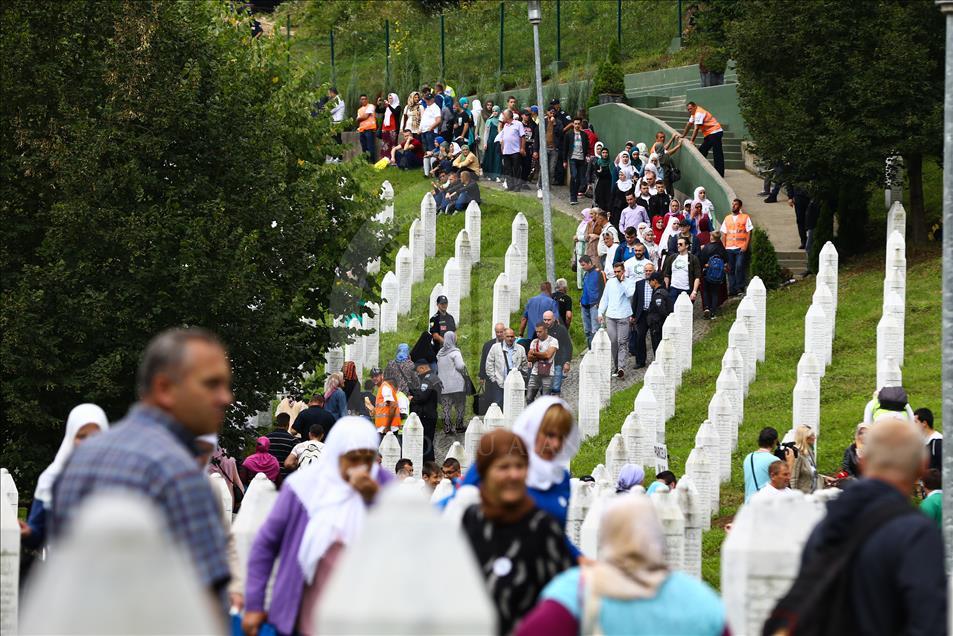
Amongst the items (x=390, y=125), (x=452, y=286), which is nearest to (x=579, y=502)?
(x=452, y=286)

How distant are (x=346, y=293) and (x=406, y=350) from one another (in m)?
2.22

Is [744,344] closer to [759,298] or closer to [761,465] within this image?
[759,298]

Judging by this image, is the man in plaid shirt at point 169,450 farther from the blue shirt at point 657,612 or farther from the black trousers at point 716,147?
the black trousers at point 716,147

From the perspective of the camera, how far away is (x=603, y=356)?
2538cm

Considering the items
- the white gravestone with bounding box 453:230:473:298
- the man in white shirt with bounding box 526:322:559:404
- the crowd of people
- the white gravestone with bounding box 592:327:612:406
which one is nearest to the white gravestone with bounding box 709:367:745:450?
the white gravestone with bounding box 592:327:612:406

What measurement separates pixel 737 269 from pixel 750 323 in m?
4.98

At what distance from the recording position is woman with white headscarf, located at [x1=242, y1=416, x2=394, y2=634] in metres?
8.58

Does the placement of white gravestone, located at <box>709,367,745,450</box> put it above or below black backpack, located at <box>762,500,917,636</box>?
below

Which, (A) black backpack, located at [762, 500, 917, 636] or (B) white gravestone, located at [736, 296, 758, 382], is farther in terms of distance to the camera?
(B) white gravestone, located at [736, 296, 758, 382]

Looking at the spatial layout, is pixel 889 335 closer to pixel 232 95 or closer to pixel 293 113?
pixel 232 95

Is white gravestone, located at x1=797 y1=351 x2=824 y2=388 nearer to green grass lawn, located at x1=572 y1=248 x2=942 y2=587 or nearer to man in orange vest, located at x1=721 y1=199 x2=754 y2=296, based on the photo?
Result: green grass lawn, located at x1=572 y1=248 x2=942 y2=587

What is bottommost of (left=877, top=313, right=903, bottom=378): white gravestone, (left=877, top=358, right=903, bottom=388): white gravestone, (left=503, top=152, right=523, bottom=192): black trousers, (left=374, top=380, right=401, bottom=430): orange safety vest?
(left=374, top=380, right=401, bottom=430): orange safety vest

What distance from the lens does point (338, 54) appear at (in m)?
62.9

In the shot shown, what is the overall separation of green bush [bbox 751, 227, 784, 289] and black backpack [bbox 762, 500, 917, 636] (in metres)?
24.6
